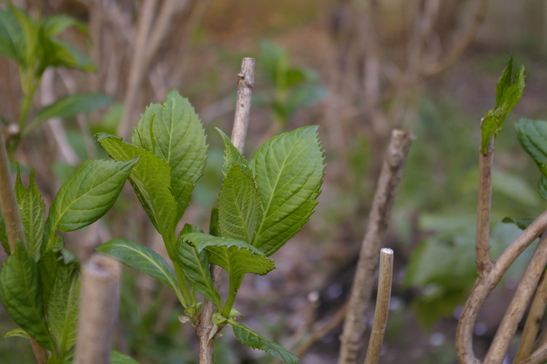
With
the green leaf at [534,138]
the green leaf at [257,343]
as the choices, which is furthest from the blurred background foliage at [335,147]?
the green leaf at [257,343]

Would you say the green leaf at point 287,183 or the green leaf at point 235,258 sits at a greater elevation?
the green leaf at point 287,183

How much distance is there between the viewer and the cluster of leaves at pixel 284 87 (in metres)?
1.23

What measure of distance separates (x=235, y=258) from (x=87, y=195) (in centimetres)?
12

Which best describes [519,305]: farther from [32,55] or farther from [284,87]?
[284,87]

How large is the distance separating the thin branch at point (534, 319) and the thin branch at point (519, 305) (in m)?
0.02

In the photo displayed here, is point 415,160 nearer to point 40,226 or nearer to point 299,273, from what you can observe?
point 299,273

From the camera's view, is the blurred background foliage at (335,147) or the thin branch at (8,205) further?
the blurred background foliage at (335,147)

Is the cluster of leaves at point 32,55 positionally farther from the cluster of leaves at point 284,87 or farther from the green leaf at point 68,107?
the cluster of leaves at point 284,87

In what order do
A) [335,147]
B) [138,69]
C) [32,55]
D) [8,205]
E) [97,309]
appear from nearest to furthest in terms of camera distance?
[97,309]
[8,205]
[32,55]
[138,69]
[335,147]

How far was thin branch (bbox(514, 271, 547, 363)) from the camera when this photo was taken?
1.50 feet

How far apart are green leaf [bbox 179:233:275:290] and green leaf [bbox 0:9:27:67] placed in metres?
0.43

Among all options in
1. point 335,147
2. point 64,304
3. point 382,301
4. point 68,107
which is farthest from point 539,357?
point 335,147

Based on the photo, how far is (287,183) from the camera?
16.1 inches

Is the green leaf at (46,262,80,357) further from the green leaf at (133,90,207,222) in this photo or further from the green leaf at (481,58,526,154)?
the green leaf at (481,58,526,154)
